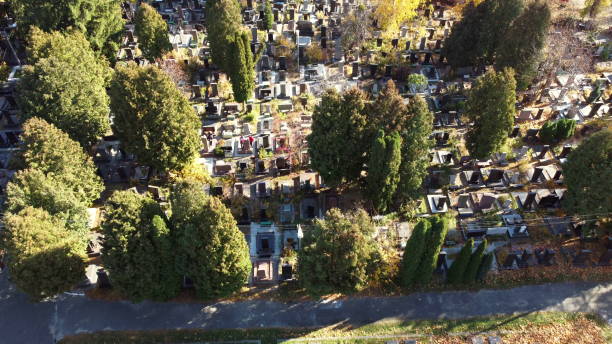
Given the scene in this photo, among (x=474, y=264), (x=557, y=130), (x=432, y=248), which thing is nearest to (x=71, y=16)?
(x=432, y=248)

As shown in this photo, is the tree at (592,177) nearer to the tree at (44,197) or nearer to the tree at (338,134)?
the tree at (338,134)

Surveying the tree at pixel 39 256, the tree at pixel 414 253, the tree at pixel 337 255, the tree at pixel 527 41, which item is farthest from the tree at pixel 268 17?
the tree at pixel 414 253

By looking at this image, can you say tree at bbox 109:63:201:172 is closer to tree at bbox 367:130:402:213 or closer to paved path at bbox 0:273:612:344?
paved path at bbox 0:273:612:344

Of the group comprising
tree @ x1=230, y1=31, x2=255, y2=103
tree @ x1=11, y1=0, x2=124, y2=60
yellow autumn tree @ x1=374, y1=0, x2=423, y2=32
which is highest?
yellow autumn tree @ x1=374, y1=0, x2=423, y2=32

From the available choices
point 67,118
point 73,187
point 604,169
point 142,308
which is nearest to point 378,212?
point 604,169

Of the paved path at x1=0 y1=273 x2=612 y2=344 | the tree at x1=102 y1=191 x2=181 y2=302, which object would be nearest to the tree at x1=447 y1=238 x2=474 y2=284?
the paved path at x1=0 y1=273 x2=612 y2=344

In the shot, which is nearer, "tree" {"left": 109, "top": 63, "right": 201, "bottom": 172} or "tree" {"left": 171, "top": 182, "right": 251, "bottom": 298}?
"tree" {"left": 171, "top": 182, "right": 251, "bottom": 298}
